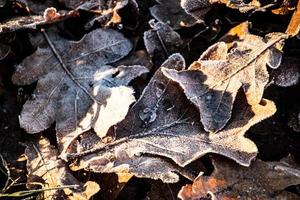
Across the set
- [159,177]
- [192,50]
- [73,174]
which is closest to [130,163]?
[159,177]

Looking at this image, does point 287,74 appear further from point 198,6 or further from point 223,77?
point 198,6

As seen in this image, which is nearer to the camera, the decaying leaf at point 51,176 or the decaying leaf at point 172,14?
the decaying leaf at point 51,176

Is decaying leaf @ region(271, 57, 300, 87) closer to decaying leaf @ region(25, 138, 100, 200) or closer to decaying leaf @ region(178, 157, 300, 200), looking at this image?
decaying leaf @ region(178, 157, 300, 200)

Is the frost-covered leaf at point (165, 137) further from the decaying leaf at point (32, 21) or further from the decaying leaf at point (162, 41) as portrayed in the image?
the decaying leaf at point (32, 21)

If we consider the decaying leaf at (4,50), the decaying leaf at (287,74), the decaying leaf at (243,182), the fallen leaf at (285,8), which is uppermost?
the decaying leaf at (4,50)

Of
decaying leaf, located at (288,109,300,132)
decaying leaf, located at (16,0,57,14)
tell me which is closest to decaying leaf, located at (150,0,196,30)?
decaying leaf, located at (16,0,57,14)

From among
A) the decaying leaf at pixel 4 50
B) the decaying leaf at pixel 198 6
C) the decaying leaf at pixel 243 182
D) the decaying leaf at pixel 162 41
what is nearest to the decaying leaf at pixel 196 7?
the decaying leaf at pixel 198 6

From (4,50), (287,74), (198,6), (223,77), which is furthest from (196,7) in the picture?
(4,50)
